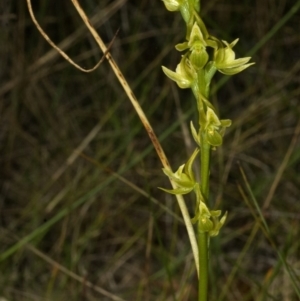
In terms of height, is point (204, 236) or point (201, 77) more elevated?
point (201, 77)

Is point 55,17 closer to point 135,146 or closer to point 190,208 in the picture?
point 135,146

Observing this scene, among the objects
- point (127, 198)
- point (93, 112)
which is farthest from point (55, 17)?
point (127, 198)

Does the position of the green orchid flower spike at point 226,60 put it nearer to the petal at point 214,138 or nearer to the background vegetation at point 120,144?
the petal at point 214,138

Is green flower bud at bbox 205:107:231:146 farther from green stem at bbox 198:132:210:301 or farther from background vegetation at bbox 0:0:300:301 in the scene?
background vegetation at bbox 0:0:300:301

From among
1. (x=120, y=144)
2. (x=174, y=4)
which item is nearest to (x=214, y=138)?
(x=174, y=4)

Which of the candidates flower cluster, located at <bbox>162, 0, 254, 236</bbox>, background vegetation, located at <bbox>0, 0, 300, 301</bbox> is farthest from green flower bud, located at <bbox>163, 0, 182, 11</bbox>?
background vegetation, located at <bbox>0, 0, 300, 301</bbox>

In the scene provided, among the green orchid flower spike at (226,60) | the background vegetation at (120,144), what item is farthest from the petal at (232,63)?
the background vegetation at (120,144)

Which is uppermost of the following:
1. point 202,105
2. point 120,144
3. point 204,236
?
point 202,105

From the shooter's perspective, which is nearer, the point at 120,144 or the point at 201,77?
the point at 201,77

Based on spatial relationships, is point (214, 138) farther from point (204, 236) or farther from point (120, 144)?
point (120, 144)
